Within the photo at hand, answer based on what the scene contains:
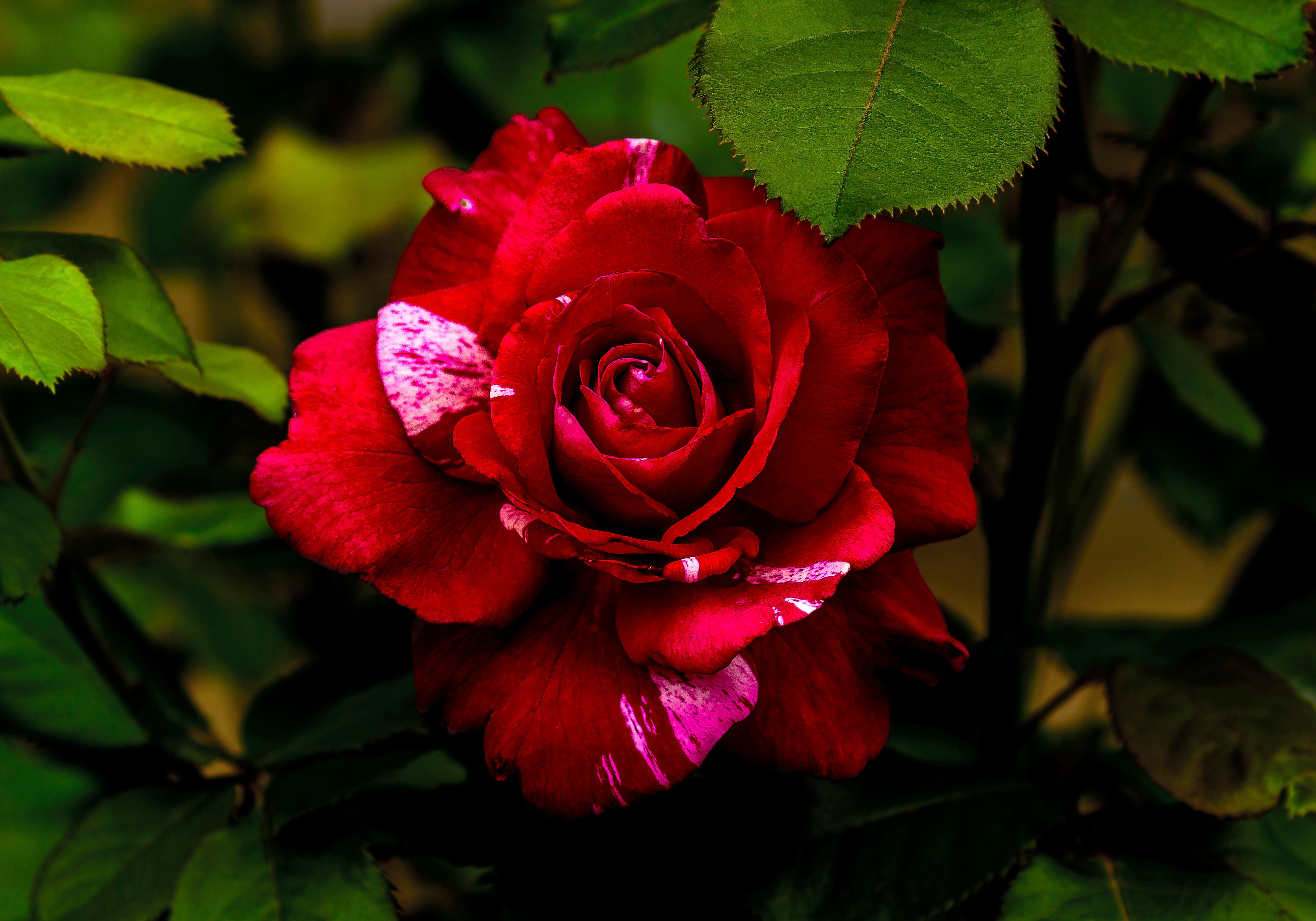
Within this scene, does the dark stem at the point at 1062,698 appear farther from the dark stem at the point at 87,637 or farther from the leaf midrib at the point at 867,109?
the dark stem at the point at 87,637

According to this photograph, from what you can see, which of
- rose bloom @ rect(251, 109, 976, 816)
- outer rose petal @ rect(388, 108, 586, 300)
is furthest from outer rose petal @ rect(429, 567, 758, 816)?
outer rose petal @ rect(388, 108, 586, 300)

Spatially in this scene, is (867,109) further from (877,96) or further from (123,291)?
(123,291)

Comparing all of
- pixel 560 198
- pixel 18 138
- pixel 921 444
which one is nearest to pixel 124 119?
pixel 18 138

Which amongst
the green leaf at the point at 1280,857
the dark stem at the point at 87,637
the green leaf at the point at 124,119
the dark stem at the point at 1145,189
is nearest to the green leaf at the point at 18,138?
the green leaf at the point at 124,119

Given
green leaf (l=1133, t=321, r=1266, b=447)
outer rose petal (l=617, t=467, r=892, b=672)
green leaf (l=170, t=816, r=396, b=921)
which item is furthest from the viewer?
green leaf (l=1133, t=321, r=1266, b=447)

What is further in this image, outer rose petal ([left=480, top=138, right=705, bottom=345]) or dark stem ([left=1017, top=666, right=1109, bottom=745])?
dark stem ([left=1017, top=666, right=1109, bottom=745])

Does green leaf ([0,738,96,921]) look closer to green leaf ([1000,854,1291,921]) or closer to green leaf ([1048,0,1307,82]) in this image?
green leaf ([1000,854,1291,921])
